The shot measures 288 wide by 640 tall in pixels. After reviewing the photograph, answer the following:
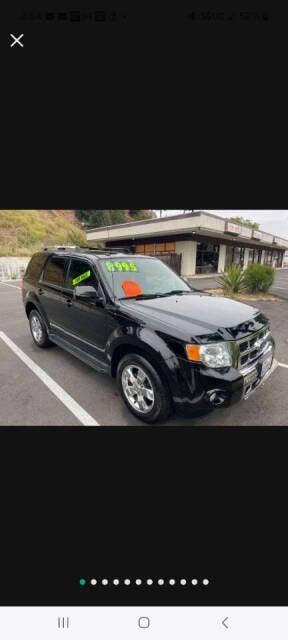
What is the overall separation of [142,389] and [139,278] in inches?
57.1

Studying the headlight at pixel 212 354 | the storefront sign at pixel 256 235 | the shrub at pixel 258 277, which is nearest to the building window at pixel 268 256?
the storefront sign at pixel 256 235

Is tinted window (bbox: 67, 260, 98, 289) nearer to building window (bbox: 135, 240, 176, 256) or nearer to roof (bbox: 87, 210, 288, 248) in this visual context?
roof (bbox: 87, 210, 288, 248)

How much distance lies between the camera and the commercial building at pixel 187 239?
17.2 meters

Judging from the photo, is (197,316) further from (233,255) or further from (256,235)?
(256,235)

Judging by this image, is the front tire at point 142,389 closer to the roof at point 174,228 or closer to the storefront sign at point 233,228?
the roof at point 174,228

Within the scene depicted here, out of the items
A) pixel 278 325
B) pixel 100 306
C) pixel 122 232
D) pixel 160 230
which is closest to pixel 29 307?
pixel 100 306

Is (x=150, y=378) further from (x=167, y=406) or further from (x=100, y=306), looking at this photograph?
(x=100, y=306)

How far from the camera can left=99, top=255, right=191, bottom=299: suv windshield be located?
10.5 ft

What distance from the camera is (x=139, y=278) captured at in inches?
136

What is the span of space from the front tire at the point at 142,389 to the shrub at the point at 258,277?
8.43m

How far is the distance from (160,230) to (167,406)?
688 inches

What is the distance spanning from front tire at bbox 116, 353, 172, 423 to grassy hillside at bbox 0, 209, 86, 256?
31.3m

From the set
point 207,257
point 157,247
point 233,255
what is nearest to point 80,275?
point 157,247

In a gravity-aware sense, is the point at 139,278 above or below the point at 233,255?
below
